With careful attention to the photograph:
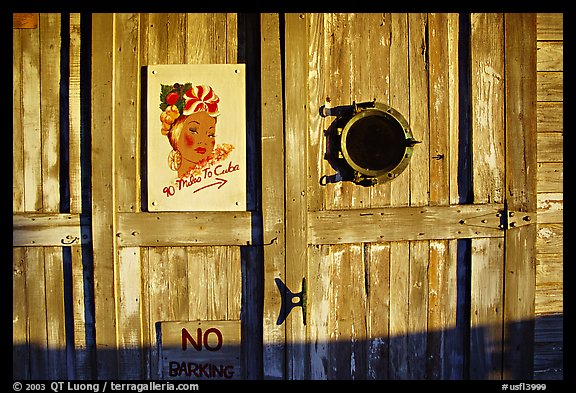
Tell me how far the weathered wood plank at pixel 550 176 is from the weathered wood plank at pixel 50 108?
3133mm

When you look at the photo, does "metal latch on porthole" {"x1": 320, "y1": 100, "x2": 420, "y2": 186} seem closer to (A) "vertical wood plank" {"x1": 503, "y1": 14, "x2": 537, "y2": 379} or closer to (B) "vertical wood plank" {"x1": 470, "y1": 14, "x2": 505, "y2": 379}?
(B) "vertical wood plank" {"x1": 470, "y1": 14, "x2": 505, "y2": 379}

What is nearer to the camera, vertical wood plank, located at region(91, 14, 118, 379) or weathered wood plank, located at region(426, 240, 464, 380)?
vertical wood plank, located at region(91, 14, 118, 379)

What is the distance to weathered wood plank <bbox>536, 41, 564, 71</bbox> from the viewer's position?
2301mm

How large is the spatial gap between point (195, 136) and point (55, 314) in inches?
57.6

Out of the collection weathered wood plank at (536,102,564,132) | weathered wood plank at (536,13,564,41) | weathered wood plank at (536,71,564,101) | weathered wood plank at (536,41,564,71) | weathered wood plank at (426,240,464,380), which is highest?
weathered wood plank at (536,13,564,41)

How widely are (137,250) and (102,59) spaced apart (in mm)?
1202

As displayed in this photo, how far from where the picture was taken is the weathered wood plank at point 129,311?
7.36 feet

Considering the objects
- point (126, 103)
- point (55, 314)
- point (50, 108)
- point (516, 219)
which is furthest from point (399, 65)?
point (55, 314)

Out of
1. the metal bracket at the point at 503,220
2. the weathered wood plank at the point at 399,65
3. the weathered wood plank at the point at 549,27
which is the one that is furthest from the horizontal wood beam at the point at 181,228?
the weathered wood plank at the point at 549,27

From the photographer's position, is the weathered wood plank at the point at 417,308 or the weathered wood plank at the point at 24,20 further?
the weathered wood plank at the point at 417,308

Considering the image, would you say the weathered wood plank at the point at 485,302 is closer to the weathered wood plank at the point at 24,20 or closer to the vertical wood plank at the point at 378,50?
the vertical wood plank at the point at 378,50

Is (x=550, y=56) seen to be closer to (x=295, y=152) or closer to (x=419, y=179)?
(x=419, y=179)

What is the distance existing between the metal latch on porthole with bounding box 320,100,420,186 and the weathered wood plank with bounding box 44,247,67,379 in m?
1.78

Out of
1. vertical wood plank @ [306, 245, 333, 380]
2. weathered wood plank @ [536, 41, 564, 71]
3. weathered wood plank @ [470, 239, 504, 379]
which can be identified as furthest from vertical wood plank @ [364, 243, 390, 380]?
weathered wood plank @ [536, 41, 564, 71]
